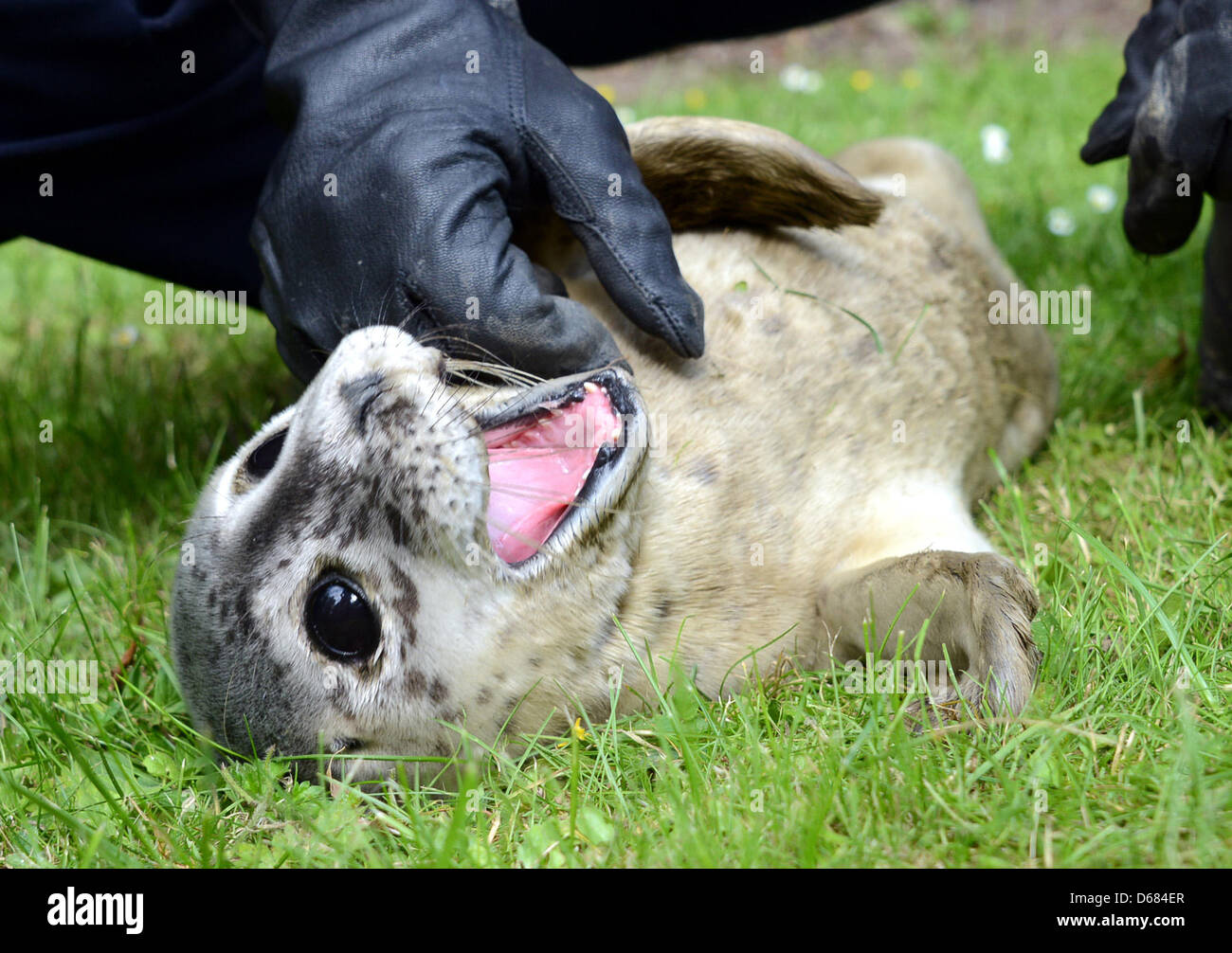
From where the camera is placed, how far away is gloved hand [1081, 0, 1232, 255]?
9.03 ft

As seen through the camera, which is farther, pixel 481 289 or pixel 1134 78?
pixel 1134 78

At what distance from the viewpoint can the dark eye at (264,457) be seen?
2.57 metres

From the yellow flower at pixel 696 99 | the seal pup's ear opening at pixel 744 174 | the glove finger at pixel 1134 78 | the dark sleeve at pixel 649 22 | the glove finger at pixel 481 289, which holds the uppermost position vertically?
the yellow flower at pixel 696 99

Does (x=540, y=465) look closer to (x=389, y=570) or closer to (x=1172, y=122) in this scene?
(x=389, y=570)

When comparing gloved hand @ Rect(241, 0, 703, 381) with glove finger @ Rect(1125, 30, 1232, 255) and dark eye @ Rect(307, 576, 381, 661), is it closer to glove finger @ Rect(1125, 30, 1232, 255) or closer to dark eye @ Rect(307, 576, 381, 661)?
dark eye @ Rect(307, 576, 381, 661)

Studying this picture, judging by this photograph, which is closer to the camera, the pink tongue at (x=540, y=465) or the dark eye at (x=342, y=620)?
the dark eye at (x=342, y=620)

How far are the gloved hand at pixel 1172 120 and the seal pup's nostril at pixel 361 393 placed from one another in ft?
6.67

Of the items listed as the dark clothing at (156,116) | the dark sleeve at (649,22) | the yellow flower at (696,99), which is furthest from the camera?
the yellow flower at (696,99)

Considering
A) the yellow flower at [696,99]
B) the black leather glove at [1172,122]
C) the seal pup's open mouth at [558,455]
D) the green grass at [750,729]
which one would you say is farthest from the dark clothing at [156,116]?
the yellow flower at [696,99]

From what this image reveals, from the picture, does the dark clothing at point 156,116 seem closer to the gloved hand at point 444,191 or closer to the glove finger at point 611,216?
the gloved hand at point 444,191

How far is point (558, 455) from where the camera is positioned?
2.41 m

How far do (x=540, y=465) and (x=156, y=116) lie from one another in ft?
6.19

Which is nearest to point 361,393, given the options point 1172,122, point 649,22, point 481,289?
point 481,289
